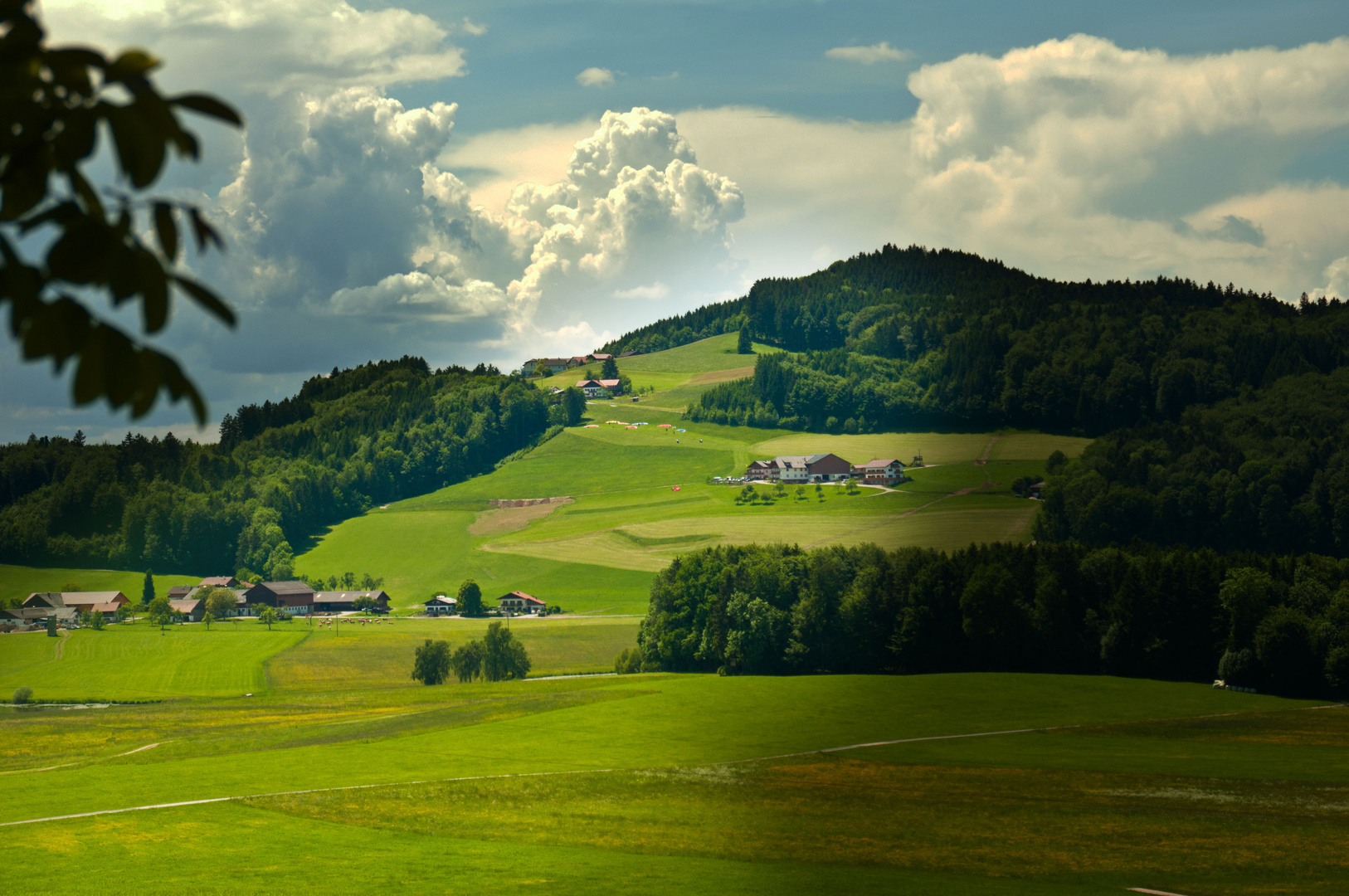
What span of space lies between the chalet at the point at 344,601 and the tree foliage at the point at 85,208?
155 meters

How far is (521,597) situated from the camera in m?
A: 142

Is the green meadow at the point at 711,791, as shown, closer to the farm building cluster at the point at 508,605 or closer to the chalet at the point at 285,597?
the farm building cluster at the point at 508,605

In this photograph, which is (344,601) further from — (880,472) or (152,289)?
(152,289)

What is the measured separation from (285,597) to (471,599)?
32.3 meters

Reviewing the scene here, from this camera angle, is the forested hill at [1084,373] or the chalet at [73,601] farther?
the forested hill at [1084,373]

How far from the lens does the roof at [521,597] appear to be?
141125 millimetres

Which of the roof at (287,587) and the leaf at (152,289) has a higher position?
the leaf at (152,289)

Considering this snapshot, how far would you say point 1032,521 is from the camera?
13250cm

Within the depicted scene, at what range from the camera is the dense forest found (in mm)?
83125

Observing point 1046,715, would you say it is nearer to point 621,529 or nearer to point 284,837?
point 284,837

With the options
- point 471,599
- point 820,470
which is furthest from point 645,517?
point 471,599

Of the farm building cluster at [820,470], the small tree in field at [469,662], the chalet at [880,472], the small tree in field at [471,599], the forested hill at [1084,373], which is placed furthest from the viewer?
the forested hill at [1084,373]

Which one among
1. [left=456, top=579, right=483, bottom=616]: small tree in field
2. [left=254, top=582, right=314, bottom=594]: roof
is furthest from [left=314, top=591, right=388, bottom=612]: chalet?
[left=456, top=579, right=483, bottom=616]: small tree in field

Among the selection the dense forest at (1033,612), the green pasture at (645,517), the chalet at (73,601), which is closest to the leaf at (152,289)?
the dense forest at (1033,612)
